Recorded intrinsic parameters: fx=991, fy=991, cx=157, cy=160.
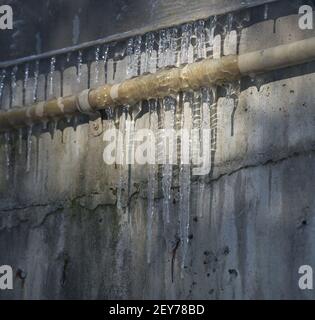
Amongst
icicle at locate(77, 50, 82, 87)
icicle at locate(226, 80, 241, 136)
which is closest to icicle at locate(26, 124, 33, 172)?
icicle at locate(77, 50, 82, 87)

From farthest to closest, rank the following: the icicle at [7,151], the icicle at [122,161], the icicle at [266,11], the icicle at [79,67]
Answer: the icicle at [7,151] → the icicle at [79,67] → the icicle at [122,161] → the icicle at [266,11]

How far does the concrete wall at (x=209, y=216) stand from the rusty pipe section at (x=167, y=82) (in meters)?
0.12

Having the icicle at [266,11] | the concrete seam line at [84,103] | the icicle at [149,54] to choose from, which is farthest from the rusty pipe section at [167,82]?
the icicle at [266,11]

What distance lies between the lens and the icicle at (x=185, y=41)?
21.2 feet

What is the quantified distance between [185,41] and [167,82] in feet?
1.02

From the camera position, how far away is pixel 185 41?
6.48 meters

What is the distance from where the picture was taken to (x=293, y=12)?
19.5 feet

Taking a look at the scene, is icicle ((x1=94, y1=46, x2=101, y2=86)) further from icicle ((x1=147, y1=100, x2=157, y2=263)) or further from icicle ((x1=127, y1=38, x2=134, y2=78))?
icicle ((x1=147, y1=100, x2=157, y2=263))

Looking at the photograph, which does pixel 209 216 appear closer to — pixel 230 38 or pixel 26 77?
pixel 230 38

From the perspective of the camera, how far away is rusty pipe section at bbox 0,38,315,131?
19.2 feet

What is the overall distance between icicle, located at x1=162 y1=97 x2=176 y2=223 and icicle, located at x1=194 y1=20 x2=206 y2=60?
34cm

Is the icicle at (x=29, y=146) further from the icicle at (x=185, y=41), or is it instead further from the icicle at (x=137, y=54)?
the icicle at (x=185, y=41)

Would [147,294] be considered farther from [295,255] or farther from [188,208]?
[295,255]

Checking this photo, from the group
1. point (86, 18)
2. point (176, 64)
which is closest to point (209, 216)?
point (176, 64)
